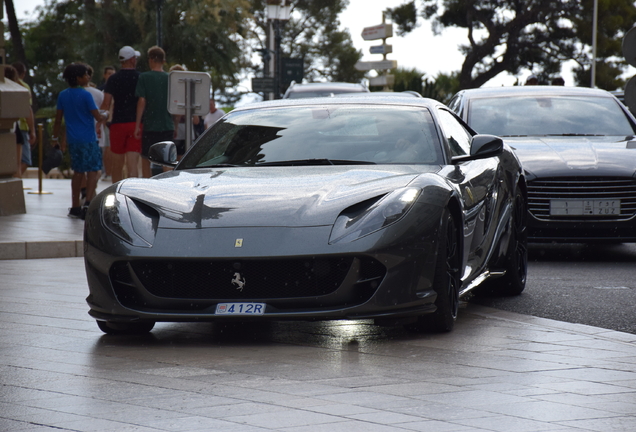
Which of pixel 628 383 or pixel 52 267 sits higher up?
pixel 628 383

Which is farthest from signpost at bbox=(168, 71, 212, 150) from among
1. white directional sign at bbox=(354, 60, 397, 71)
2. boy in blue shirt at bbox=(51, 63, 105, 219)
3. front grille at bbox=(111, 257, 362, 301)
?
white directional sign at bbox=(354, 60, 397, 71)

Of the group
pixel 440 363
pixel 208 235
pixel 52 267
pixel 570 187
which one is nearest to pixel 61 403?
pixel 208 235

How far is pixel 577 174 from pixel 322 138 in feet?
12.3

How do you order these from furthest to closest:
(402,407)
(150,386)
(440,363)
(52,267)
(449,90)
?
(449,90) → (52,267) → (440,363) → (150,386) → (402,407)

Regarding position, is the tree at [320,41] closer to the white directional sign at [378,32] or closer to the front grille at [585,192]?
the white directional sign at [378,32]

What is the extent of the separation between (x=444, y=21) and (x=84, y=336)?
1716 inches

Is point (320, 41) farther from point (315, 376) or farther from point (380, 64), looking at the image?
point (315, 376)

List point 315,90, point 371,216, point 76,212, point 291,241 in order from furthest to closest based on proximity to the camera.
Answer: point 315,90
point 76,212
point 371,216
point 291,241

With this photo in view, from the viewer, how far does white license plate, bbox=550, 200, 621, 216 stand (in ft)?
31.2

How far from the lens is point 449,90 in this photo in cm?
6353

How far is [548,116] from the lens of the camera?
10.8 metres

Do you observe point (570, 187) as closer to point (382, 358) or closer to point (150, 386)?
point (382, 358)

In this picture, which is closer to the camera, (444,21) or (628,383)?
(628,383)

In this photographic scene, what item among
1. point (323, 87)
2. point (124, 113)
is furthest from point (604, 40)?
point (124, 113)
